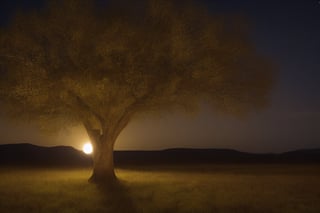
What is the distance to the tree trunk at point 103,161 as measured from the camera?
27781mm

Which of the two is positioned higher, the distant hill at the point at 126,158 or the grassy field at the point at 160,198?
the distant hill at the point at 126,158

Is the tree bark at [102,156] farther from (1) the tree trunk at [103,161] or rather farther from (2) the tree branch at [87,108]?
(2) the tree branch at [87,108]

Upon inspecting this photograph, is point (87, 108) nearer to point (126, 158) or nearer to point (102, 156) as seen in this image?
point (102, 156)

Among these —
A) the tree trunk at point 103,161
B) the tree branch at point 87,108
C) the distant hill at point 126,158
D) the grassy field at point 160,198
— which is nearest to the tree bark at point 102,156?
the tree trunk at point 103,161

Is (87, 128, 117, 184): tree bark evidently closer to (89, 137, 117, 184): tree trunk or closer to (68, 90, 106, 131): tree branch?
(89, 137, 117, 184): tree trunk

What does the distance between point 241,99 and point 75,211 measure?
1337 cm

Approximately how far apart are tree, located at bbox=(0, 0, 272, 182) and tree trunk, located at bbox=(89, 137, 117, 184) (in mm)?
2481

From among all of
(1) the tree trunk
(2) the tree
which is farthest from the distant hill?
(2) the tree

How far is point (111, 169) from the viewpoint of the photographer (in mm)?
28438

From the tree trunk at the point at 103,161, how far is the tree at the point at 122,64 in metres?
2.48

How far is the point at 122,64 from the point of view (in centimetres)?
2272

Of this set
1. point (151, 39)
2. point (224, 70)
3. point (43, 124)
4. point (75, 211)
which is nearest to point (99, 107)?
point (43, 124)

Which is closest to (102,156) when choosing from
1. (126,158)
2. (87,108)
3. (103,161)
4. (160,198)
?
(103,161)

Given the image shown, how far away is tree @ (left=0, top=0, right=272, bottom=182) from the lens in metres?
22.9
